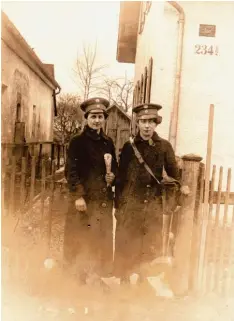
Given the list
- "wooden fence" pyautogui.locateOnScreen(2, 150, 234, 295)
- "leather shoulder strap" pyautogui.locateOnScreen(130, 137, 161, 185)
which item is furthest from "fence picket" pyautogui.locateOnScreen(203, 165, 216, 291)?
"leather shoulder strap" pyautogui.locateOnScreen(130, 137, 161, 185)

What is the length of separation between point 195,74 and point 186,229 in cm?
345

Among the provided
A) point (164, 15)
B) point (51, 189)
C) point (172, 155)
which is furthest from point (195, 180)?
point (164, 15)

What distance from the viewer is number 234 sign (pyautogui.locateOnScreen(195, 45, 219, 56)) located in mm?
6215

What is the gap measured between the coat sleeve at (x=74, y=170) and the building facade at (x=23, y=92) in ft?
9.04

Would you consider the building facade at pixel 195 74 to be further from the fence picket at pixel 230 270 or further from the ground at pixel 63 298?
the ground at pixel 63 298

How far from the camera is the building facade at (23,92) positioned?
8.50m

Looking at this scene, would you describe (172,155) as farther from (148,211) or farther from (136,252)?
(136,252)

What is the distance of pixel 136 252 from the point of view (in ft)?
12.0

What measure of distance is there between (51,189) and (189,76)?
367 cm

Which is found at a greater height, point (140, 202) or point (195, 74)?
point (195, 74)

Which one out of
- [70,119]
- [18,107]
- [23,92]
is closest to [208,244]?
[70,119]

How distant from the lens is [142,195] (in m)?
3.58

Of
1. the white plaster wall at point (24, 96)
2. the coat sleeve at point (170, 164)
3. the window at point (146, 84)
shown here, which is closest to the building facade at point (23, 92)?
the white plaster wall at point (24, 96)

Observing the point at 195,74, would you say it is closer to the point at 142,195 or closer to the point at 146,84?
the point at 146,84
